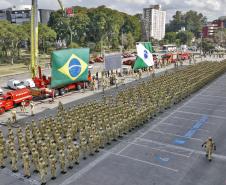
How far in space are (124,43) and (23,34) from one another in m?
44.2

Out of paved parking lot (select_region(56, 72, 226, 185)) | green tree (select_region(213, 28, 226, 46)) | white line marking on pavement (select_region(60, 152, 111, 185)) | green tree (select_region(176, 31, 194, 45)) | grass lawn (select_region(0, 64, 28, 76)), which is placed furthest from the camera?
green tree (select_region(176, 31, 194, 45))

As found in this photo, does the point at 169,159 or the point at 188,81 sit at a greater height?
the point at 188,81

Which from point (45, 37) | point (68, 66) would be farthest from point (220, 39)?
point (68, 66)

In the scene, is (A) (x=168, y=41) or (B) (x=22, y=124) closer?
(B) (x=22, y=124)

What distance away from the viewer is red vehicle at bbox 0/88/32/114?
1062 inches

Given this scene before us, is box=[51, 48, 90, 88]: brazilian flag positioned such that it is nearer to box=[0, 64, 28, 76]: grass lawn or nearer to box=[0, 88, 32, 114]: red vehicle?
box=[0, 88, 32, 114]: red vehicle

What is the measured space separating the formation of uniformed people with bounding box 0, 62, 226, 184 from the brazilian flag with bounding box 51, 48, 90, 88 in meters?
5.77

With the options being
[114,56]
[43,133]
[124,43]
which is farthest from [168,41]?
[43,133]

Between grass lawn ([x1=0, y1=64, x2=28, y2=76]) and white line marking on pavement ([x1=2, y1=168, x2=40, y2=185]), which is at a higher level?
grass lawn ([x1=0, y1=64, x2=28, y2=76])

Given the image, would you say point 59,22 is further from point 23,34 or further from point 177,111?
point 177,111

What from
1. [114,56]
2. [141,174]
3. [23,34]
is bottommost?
[141,174]

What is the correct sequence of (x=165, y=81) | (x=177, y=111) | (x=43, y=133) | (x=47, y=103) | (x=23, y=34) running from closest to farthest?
(x=43, y=133), (x=177, y=111), (x=47, y=103), (x=165, y=81), (x=23, y=34)

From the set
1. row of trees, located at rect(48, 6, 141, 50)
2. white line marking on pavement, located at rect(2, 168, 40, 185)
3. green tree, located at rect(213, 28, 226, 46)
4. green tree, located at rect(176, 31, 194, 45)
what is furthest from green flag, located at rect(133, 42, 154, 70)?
green tree, located at rect(176, 31, 194, 45)

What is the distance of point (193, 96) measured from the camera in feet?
107
